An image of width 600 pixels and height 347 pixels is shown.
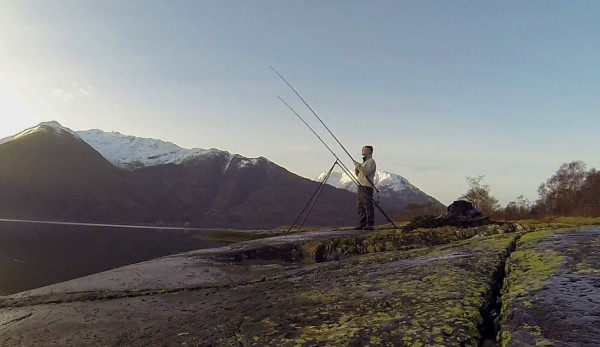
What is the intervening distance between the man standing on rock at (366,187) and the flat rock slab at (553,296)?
10.0 m

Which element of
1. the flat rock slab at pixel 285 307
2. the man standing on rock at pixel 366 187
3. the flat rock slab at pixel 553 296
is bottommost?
the flat rock slab at pixel 285 307

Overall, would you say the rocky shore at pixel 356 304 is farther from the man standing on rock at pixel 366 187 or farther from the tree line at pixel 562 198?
the tree line at pixel 562 198

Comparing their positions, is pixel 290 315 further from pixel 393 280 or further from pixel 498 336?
pixel 498 336

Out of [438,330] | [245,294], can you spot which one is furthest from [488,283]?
[245,294]

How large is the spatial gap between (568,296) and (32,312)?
5396 millimetres

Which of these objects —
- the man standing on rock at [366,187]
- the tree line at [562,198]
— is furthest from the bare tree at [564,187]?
the man standing on rock at [366,187]

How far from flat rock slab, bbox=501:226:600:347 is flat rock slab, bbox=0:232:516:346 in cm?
22

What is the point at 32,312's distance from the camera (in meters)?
4.89

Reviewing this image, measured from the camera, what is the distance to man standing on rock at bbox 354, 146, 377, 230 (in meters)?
14.8

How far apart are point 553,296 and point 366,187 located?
1182 cm

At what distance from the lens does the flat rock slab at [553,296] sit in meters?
2.40

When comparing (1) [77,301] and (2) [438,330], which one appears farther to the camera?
(1) [77,301]

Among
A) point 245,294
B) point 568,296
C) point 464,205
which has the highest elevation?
point 464,205

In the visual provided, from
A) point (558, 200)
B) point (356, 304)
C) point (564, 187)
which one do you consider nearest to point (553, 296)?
point (356, 304)
